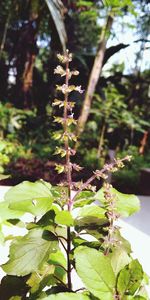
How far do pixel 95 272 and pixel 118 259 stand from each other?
0.10m

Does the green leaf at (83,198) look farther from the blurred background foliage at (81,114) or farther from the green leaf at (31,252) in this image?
the blurred background foliage at (81,114)

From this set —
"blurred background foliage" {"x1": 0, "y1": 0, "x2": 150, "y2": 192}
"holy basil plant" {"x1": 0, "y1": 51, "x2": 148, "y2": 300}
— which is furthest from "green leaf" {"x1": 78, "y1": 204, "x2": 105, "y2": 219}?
"blurred background foliage" {"x1": 0, "y1": 0, "x2": 150, "y2": 192}

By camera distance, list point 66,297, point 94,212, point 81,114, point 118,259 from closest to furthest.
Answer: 1. point 66,297
2. point 118,259
3. point 94,212
4. point 81,114

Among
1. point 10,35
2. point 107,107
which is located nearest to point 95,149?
point 107,107

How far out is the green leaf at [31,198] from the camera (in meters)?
0.80

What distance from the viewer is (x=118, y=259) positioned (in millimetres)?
815

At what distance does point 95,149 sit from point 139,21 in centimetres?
388

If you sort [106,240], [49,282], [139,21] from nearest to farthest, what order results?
[106,240]
[49,282]
[139,21]

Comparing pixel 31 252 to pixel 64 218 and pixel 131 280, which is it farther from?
pixel 131 280

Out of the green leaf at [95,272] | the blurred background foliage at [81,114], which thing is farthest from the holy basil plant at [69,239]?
the blurred background foliage at [81,114]

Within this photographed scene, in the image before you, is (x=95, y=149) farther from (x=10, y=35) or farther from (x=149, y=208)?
(x=10, y=35)

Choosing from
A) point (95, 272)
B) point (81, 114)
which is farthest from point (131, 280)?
point (81, 114)

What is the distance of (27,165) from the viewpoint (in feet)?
24.5

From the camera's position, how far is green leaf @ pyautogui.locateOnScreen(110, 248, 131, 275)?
80 cm
